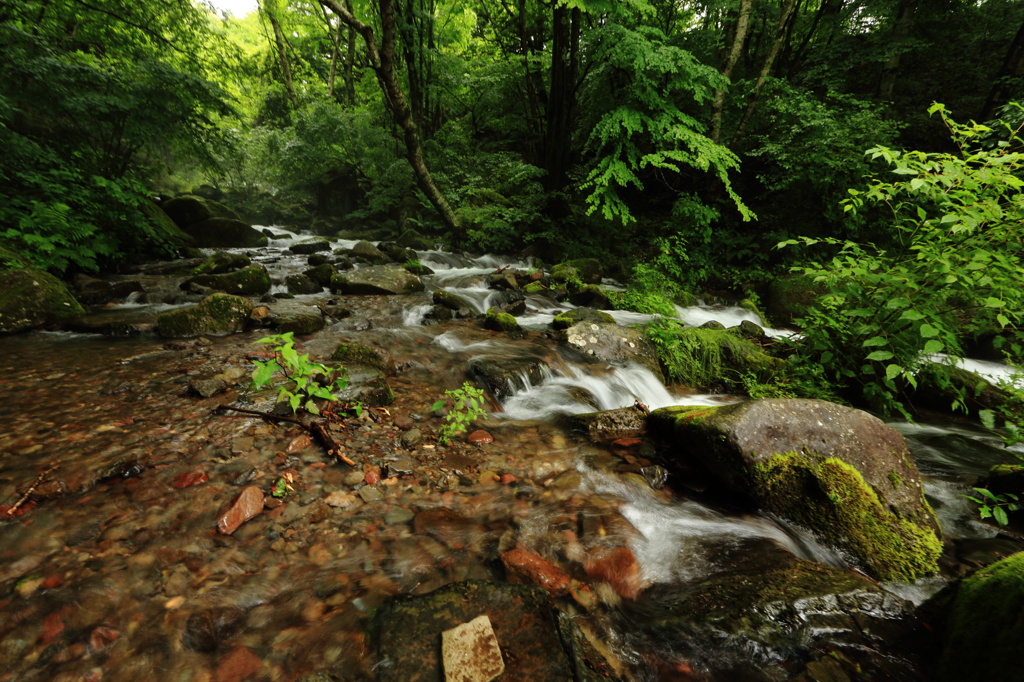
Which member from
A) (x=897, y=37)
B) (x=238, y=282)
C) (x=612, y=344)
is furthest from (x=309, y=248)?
(x=897, y=37)

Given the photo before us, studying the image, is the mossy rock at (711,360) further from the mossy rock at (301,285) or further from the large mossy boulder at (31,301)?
the large mossy boulder at (31,301)

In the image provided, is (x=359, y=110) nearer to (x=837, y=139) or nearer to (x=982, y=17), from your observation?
(x=837, y=139)

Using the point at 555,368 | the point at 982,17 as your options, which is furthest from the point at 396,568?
the point at 982,17

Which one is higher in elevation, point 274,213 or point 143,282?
point 274,213

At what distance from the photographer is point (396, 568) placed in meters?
2.10

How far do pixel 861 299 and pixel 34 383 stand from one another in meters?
8.05

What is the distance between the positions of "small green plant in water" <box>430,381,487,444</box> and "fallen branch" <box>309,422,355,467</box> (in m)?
0.82

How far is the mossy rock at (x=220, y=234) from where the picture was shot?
12984 mm

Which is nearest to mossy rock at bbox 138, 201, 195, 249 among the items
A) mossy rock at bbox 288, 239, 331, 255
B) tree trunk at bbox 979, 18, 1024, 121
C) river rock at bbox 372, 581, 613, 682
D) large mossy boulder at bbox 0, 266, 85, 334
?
mossy rock at bbox 288, 239, 331, 255

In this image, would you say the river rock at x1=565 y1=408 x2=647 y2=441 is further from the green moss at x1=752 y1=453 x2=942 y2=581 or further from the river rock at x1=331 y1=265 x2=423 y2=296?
the river rock at x1=331 y1=265 x2=423 y2=296

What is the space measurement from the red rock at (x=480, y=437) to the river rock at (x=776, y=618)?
5.85 ft

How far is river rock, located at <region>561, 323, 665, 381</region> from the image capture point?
5477 mm

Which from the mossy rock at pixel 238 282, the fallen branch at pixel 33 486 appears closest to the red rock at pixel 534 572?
the fallen branch at pixel 33 486

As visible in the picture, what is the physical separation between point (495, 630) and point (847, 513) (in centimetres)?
257
